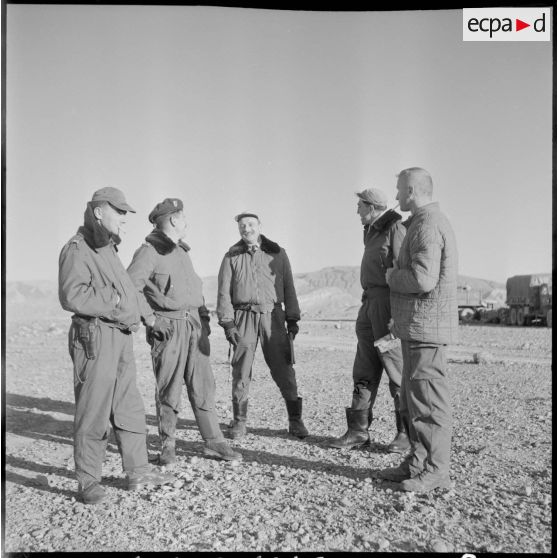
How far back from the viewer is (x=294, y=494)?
3746mm

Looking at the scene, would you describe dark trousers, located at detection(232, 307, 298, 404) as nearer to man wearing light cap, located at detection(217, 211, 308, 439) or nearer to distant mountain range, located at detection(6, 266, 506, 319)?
man wearing light cap, located at detection(217, 211, 308, 439)

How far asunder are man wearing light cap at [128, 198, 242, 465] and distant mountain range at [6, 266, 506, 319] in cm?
506

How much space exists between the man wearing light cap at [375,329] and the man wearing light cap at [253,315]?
2.18 ft

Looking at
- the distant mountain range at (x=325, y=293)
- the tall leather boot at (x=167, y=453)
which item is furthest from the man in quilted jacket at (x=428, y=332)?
the distant mountain range at (x=325, y=293)

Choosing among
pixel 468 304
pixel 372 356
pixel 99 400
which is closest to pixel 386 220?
pixel 372 356

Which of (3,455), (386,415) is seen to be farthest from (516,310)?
(3,455)

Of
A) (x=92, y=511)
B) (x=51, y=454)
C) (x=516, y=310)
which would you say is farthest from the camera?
(x=516, y=310)

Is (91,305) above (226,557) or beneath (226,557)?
above

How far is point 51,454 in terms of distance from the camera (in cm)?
489

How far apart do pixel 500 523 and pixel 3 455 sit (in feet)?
9.50

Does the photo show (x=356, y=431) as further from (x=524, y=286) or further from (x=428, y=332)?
(x=524, y=286)

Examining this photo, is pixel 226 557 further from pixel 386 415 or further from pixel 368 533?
pixel 386 415

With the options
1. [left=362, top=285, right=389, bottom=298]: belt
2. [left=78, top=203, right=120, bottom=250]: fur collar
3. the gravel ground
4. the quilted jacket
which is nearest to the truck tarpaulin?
the gravel ground

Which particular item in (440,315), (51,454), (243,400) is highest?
(440,315)
